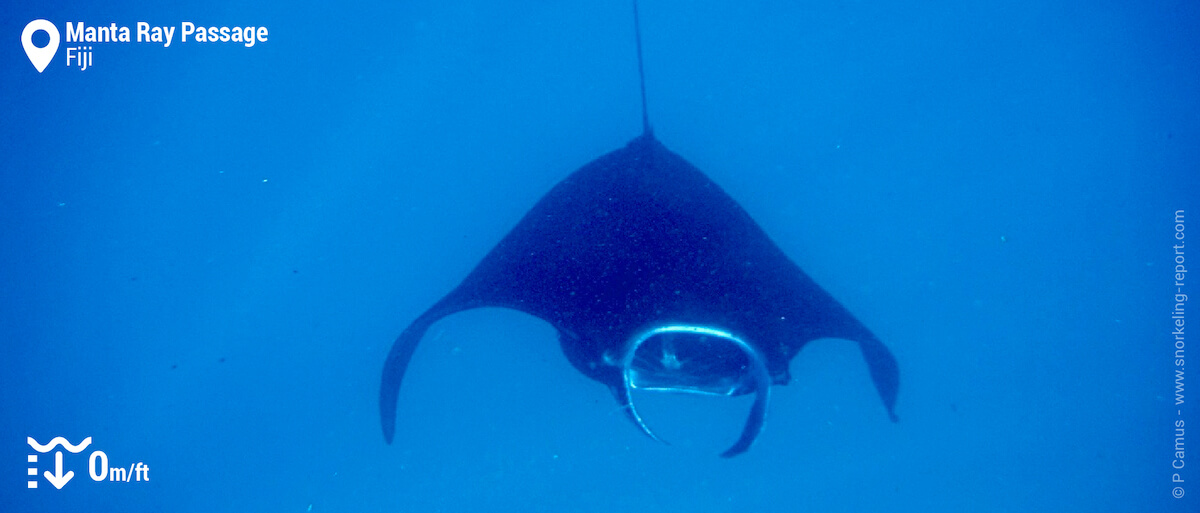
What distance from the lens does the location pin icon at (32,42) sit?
4875 mm

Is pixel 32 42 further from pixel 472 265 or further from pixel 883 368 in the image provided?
pixel 883 368

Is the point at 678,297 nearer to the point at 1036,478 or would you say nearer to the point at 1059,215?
the point at 1036,478

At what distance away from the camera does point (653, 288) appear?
2217mm

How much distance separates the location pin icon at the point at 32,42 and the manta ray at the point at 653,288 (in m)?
4.53

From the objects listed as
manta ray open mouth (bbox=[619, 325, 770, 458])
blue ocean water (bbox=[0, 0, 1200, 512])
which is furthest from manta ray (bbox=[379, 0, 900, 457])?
blue ocean water (bbox=[0, 0, 1200, 512])

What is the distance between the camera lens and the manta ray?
218cm

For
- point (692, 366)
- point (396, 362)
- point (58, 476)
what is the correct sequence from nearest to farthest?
1. point (692, 366)
2. point (396, 362)
3. point (58, 476)

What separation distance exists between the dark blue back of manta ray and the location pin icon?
14.9 feet

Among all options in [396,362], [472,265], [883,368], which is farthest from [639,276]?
[472,265]

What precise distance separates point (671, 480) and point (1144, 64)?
6.39 m

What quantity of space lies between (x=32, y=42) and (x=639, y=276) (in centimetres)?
556

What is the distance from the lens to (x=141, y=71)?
225 inches

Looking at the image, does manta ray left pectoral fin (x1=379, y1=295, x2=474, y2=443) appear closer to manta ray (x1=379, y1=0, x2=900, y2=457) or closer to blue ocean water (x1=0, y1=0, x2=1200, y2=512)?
manta ray (x1=379, y1=0, x2=900, y2=457)

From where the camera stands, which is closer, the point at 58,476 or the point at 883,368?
the point at 883,368
